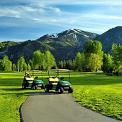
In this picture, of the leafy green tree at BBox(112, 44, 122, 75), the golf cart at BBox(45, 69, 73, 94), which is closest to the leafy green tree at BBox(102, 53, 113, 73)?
the leafy green tree at BBox(112, 44, 122, 75)

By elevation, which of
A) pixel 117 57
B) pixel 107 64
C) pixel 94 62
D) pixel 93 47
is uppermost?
pixel 93 47

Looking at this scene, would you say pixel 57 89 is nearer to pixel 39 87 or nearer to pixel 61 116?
pixel 39 87

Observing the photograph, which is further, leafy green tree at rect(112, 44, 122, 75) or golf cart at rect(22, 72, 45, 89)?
leafy green tree at rect(112, 44, 122, 75)

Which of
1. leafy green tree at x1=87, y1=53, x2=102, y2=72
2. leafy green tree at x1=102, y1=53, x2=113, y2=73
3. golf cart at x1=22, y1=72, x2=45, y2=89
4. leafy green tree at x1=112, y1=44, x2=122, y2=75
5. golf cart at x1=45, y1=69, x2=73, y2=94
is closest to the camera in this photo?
golf cart at x1=45, y1=69, x2=73, y2=94

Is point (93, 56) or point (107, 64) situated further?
point (93, 56)

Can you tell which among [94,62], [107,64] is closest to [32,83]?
[94,62]

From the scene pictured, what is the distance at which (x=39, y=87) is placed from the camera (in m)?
55.0

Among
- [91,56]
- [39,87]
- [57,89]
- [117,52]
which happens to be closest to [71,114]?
[57,89]

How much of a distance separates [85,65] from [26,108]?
15583 centimetres

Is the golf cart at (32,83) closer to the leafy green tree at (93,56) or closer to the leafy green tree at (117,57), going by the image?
the leafy green tree at (117,57)

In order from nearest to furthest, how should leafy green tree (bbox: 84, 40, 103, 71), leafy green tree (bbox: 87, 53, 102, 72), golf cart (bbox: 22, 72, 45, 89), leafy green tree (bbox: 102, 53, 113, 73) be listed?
1. golf cart (bbox: 22, 72, 45, 89)
2. leafy green tree (bbox: 102, 53, 113, 73)
3. leafy green tree (bbox: 87, 53, 102, 72)
4. leafy green tree (bbox: 84, 40, 103, 71)

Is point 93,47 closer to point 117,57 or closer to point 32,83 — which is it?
point 117,57

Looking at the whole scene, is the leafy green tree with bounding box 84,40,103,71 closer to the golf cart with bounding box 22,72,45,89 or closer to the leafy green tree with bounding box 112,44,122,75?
the leafy green tree with bounding box 112,44,122,75

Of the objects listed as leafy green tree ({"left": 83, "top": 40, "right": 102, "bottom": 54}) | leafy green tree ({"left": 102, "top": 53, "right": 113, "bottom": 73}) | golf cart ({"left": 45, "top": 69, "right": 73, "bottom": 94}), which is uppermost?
leafy green tree ({"left": 83, "top": 40, "right": 102, "bottom": 54})
